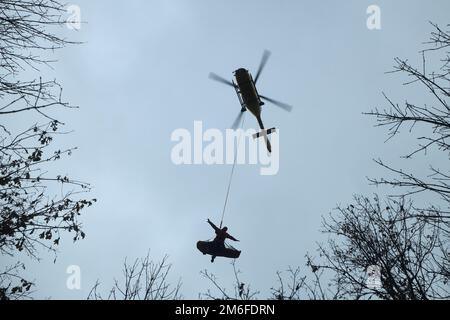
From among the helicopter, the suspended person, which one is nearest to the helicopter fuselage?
the helicopter

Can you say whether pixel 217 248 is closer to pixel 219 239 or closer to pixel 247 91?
pixel 219 239

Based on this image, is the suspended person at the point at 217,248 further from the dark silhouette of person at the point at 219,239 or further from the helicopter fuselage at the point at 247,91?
the helicopter fuselage at the point at 247,91

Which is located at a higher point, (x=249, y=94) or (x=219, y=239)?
(x=249, y=94)

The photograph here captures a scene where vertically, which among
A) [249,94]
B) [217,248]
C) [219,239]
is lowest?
[217,248]

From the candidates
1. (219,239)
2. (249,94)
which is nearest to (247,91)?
(249,94)

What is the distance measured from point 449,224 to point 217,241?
221 inches

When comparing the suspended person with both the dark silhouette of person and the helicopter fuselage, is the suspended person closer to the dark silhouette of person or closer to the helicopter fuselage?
the dark silhouette of person

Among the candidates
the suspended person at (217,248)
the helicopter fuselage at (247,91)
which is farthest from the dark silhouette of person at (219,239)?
the helicopter fuselage at (247,91)

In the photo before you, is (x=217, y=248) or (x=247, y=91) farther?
(x=247, y=91)

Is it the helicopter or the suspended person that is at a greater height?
the helicopter
